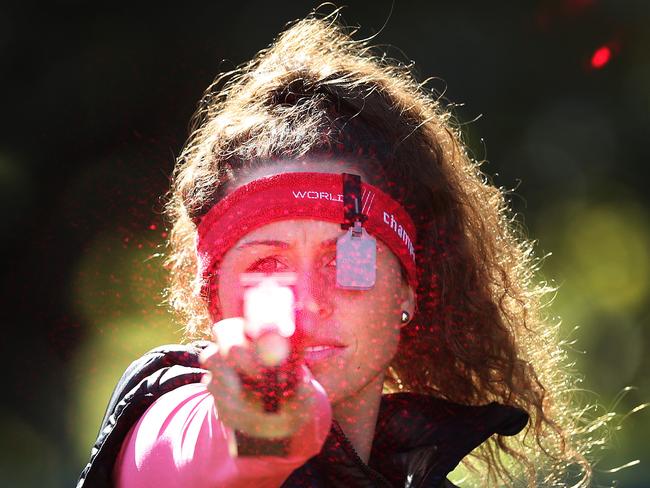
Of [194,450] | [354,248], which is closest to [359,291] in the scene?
[354,248]

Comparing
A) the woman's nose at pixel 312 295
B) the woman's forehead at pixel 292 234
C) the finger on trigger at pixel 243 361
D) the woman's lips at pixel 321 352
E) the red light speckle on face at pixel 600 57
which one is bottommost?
the finger on trigger at pixel 243 361

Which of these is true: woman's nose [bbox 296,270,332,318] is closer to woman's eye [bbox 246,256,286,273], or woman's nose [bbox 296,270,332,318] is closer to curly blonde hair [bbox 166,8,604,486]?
woman's eye [bbox 246,256,286,273]

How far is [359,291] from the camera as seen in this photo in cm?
101

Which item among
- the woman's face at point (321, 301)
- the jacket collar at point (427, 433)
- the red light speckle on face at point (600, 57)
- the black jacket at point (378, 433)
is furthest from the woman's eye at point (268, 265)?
the red light speckle on face at point (600, 57)

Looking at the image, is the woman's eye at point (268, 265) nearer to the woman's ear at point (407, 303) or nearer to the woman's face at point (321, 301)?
the woman's face at point (321, 301)

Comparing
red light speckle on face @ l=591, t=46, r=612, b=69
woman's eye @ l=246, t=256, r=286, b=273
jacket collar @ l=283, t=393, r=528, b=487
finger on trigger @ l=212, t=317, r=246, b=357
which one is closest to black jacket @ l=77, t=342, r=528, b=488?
jacket collar @ l=283, t=393, r=528, b=487

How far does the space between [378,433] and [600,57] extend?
6.07 ft

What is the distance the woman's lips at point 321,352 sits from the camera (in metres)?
0.95

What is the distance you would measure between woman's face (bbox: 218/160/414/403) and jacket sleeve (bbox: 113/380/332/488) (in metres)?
0.16

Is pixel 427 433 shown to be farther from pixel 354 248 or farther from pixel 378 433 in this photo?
pixel 354 248

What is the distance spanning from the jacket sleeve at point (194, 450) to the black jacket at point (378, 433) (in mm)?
20

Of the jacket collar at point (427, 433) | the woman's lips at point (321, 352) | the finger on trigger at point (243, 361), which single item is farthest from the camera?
the jacket collar at point (427, 433)

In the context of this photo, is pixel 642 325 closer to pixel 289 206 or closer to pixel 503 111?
pixel 503 111

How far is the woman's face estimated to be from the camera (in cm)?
96
